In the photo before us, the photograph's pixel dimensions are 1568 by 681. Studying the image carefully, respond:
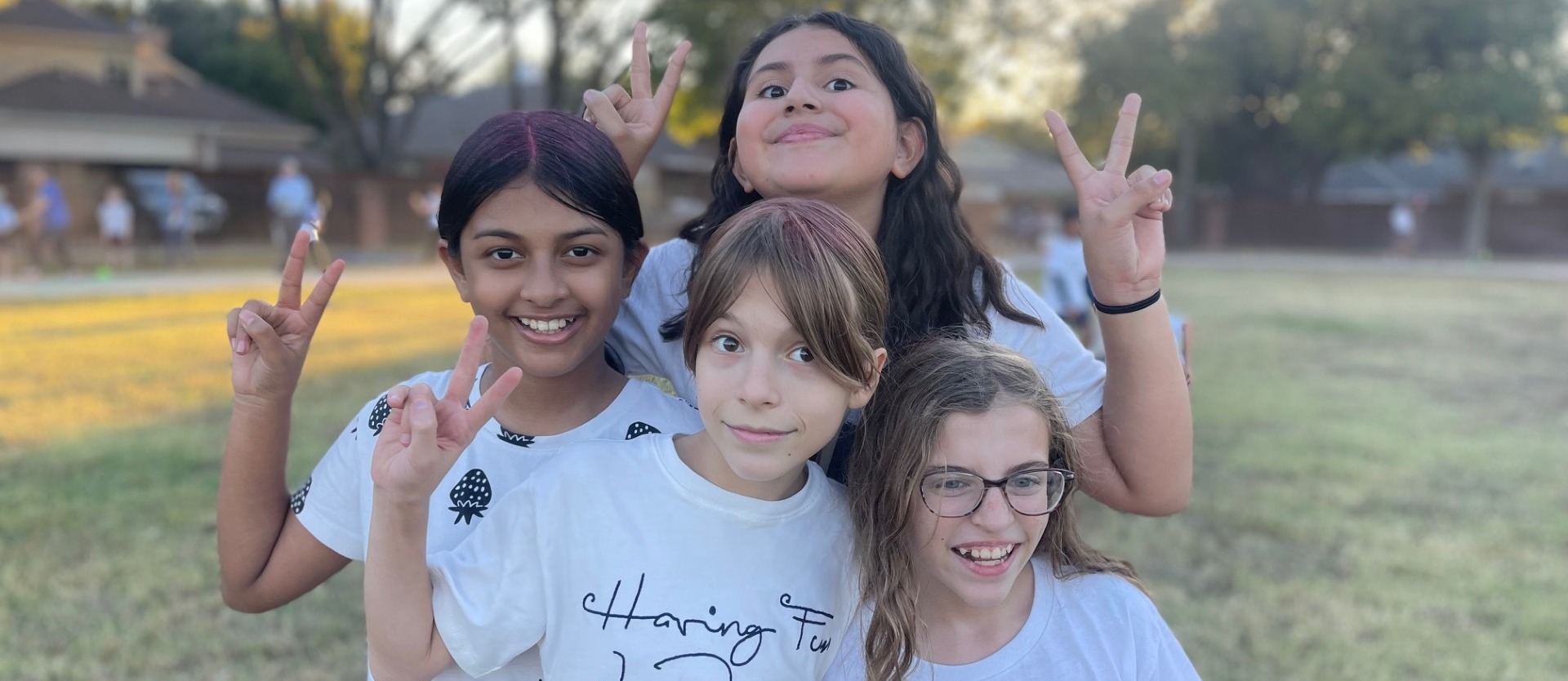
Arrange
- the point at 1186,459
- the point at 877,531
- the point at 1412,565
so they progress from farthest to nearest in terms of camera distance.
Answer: the point at 1412,565, the point at 1186,459, the point at 877,531

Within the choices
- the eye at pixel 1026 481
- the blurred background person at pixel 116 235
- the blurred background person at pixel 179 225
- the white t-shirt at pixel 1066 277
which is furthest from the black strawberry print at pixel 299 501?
the blurred background person at pixel 179 225

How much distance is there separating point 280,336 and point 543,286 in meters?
0.46

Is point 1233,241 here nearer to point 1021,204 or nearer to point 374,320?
point 1021,204

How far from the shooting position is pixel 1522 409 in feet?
25.9

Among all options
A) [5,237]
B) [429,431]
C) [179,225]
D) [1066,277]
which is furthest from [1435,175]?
[429,431]

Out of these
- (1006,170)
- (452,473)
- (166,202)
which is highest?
(1006,170)

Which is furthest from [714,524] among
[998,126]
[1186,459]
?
[998,126]

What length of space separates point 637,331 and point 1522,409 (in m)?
8.01

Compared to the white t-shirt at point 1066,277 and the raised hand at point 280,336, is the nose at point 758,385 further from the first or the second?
the white t-shirt at point 1066,277

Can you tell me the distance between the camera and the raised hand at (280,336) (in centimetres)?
178

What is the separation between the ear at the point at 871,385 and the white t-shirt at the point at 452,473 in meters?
0.38

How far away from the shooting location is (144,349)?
30.3 feet

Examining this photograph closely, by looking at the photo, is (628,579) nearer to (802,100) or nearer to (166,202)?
(802,100)

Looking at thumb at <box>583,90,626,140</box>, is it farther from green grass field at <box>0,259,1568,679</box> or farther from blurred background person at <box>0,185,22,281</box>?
blurred background person at <box>0,185,22,281</box>
